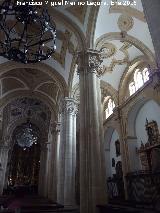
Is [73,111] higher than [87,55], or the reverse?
[87,55]

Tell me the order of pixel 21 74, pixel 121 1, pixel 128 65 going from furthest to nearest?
pixel 21 74
pixel 128 65
pixel 121 1

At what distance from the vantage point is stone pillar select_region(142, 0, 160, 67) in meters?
2.83

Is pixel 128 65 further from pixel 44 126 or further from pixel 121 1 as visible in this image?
pixel 44 126

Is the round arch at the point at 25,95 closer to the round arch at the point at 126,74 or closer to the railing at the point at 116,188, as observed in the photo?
the round arch at the point at 126,74

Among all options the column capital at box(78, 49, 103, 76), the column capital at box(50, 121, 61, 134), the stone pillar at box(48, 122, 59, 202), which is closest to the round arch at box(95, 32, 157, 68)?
the column capital at box(78, 49, 103, 76)

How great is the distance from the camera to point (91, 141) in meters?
6.99

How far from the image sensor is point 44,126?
25.7 meters

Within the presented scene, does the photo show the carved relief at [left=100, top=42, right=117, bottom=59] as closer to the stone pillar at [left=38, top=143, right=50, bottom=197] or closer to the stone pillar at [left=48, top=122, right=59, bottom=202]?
the stone pillar at [left=48, top=122, right=59, bottom=202]

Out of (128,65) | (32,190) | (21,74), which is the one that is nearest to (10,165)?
(32,190)

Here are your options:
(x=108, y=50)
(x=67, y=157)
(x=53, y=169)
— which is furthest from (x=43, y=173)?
(x=108, y=50)

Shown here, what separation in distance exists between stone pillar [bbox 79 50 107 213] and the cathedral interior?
29mm

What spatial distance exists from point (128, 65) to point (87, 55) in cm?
587

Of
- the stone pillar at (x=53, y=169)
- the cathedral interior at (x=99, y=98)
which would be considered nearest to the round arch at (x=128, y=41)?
the cathedral interior at (x=99, y=98)

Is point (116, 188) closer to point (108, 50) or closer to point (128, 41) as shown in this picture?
point (108, 50)
